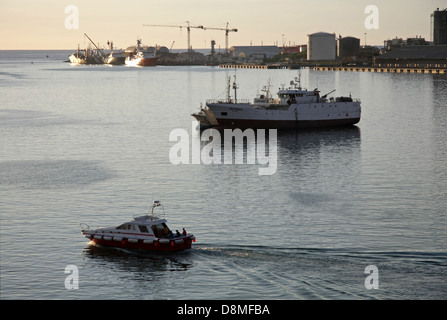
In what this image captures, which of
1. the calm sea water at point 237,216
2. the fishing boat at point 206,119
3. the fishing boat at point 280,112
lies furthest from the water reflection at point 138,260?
the fishing boat at point 206,119

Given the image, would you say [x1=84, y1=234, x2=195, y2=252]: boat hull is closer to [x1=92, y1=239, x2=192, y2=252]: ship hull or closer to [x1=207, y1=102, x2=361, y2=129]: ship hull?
[x1=92, y1=239, x2=192, y2=252]: ship hull

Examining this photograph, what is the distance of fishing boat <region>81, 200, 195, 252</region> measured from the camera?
48.7 metres

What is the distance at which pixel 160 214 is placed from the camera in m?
59.5

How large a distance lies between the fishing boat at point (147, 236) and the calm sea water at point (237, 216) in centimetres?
65

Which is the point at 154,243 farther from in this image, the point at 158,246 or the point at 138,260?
the point at 138,260

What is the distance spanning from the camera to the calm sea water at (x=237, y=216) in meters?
43.8

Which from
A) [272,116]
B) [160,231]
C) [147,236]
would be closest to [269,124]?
[272,116]

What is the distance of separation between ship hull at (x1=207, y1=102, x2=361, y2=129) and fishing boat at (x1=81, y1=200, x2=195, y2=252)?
69628 mm

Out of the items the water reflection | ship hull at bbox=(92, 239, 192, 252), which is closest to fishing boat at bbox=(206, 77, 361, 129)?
ship hull at bbox=(92, 239, 192, 252)

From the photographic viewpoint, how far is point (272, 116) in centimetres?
11931

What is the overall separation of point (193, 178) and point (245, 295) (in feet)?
115

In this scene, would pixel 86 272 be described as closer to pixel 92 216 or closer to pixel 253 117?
pixel 92 216

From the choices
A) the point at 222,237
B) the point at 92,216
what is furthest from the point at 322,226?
the point at 92,216

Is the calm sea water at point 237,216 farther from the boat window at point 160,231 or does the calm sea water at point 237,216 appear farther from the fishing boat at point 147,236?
the boat window at point 160,231
